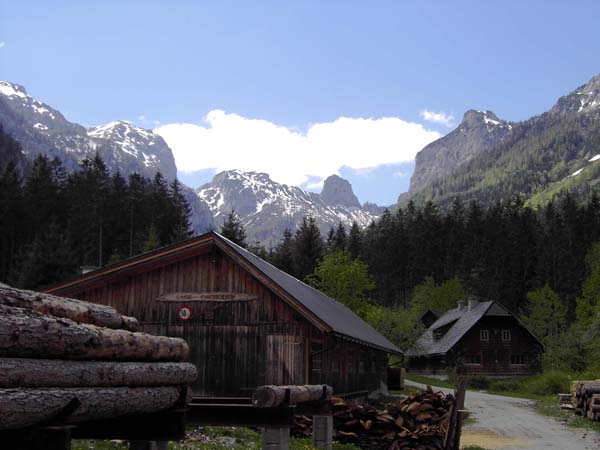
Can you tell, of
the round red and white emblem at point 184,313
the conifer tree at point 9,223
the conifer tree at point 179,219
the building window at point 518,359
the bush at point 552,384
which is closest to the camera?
the round red and white emblem at point 184,313

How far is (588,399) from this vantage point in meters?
28.5

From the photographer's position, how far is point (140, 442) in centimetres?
961

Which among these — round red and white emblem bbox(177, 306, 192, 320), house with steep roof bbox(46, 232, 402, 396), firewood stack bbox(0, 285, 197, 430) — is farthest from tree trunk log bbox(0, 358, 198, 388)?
round red and white emblem bbox(177, 306, 192, 320)

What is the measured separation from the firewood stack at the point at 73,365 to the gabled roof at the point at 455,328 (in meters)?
60.0

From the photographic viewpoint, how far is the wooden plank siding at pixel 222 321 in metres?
22.1

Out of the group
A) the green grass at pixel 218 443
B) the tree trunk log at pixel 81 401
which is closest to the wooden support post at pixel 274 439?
the tree trunk log at pixel 81 401

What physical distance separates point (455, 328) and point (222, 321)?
52665mm

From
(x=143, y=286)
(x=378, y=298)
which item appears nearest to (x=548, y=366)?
(x=143, y=286)

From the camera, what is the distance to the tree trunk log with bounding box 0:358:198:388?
19.4ft

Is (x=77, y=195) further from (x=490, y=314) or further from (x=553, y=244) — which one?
(x=553, y=244)

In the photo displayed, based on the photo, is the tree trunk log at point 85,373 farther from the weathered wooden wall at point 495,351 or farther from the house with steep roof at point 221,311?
the weathered wooden wall at point 495,351

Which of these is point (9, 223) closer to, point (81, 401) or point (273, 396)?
point (273, 396)

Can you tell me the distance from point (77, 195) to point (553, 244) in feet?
241

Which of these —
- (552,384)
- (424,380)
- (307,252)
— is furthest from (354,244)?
(552,384)
